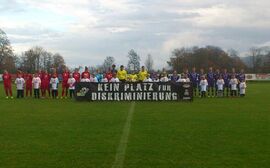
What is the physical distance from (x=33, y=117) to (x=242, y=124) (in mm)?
7185

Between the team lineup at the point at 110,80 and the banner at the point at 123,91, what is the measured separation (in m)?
1.68

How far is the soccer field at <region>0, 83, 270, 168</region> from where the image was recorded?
8.34m

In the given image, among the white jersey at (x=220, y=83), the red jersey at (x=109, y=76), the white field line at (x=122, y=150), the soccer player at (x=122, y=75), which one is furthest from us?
the white jersey at (x=220, y=83)

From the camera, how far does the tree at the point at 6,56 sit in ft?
318

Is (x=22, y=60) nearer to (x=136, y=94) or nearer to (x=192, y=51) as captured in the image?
(x=192, y=51)

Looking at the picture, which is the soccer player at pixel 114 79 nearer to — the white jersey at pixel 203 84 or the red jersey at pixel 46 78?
the red jersey at pixel 46 78

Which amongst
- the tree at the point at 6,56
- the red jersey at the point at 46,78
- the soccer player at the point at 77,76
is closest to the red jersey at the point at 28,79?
the red jersey at the point at 46,78

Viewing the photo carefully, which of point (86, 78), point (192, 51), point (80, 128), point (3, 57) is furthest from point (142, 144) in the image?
point (192, 51)

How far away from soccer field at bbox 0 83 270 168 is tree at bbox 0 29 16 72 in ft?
277

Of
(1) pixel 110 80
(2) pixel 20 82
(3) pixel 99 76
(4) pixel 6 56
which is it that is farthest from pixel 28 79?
(4) pixel 6 56

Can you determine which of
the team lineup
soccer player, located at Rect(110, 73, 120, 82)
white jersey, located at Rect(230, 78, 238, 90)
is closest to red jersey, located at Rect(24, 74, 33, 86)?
the team lineup

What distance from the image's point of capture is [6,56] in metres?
98.9

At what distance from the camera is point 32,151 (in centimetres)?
934

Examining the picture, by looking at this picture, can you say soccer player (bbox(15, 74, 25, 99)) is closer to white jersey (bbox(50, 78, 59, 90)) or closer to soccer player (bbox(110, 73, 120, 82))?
white jersey (bbox(50, 78, 59, 90))
